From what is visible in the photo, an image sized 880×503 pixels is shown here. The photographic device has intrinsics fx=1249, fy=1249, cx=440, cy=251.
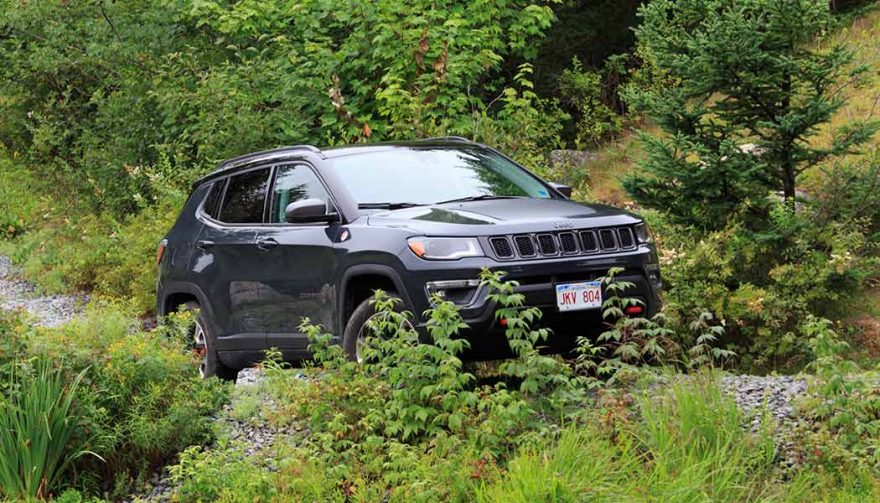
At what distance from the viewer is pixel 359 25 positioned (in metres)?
15.4

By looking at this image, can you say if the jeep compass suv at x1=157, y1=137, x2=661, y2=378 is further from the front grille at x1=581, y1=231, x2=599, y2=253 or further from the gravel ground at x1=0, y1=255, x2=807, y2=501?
the gravel ground at x1=0, y1=255, x2=807, y2=501

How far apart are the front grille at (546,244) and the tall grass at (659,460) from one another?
125 cm

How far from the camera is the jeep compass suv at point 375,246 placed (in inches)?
283

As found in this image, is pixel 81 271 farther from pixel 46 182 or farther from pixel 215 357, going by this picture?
pixel 215 357

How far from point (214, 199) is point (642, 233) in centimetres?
358

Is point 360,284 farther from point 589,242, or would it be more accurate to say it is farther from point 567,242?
point 589,242

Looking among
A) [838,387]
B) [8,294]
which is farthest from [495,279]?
[8,294]

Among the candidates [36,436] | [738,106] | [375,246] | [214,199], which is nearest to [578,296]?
[375,246]

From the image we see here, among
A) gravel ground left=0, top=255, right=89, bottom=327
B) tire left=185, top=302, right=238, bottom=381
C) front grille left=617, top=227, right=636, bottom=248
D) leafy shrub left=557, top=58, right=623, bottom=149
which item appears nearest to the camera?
front grille left=617, top=227, right=636, bottom=248

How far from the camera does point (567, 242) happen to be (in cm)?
740

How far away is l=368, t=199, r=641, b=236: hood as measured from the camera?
7.28 metres

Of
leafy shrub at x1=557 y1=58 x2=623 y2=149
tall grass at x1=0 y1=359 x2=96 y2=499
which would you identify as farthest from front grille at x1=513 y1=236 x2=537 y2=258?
leafy shrub at x1=557 y1=58 x2=623 y2=149

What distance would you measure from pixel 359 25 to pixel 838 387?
10405 millimetres

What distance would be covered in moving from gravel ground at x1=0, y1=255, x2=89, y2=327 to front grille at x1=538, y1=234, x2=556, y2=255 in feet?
25.4
